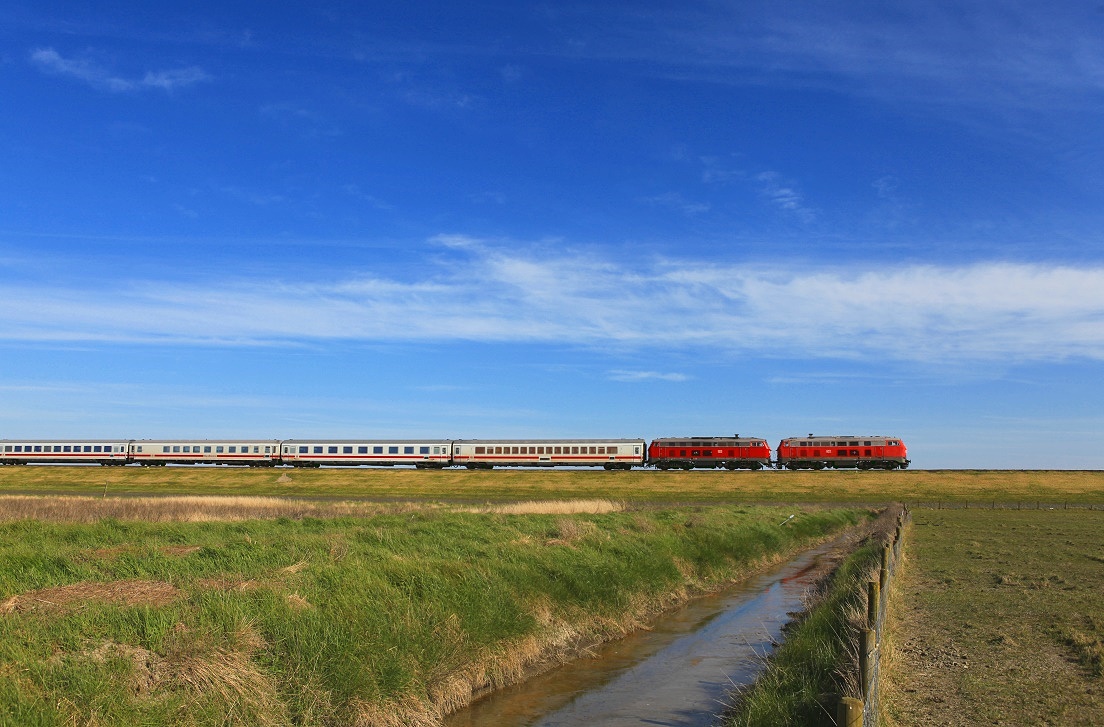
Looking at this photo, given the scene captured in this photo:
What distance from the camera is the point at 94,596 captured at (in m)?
11.7

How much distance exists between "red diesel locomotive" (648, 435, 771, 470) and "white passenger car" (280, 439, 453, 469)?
69.6ft

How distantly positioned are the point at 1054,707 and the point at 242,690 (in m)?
9.86

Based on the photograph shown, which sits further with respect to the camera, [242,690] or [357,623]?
[357,623]

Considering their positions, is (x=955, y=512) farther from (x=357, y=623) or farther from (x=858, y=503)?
(x=357, y=623)

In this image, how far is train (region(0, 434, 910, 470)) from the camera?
3066 inches

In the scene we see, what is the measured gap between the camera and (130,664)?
8969 millimetres

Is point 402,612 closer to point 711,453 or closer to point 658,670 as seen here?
point 658,670

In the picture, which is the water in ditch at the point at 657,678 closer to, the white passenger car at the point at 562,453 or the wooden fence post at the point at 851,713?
the wooden fence post at the point at 851,713

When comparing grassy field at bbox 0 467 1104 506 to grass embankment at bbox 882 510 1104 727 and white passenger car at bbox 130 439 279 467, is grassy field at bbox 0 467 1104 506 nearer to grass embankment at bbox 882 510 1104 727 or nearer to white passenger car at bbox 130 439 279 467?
white passenger car at bbox 130 439 279 467

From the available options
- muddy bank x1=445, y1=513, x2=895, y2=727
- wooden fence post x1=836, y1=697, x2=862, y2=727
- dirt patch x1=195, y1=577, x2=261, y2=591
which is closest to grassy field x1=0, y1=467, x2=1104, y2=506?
muddy bank x1=445, y1=513, x2=895, y2=727

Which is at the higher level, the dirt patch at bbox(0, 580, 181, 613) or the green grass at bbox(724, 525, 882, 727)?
the dirt patch at bbox(0, 580, 181, 613)

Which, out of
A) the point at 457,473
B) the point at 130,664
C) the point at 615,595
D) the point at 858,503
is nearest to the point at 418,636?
the point at 130,664

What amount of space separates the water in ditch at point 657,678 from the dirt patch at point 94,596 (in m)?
4.69

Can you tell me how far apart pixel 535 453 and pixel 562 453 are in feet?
8.68
